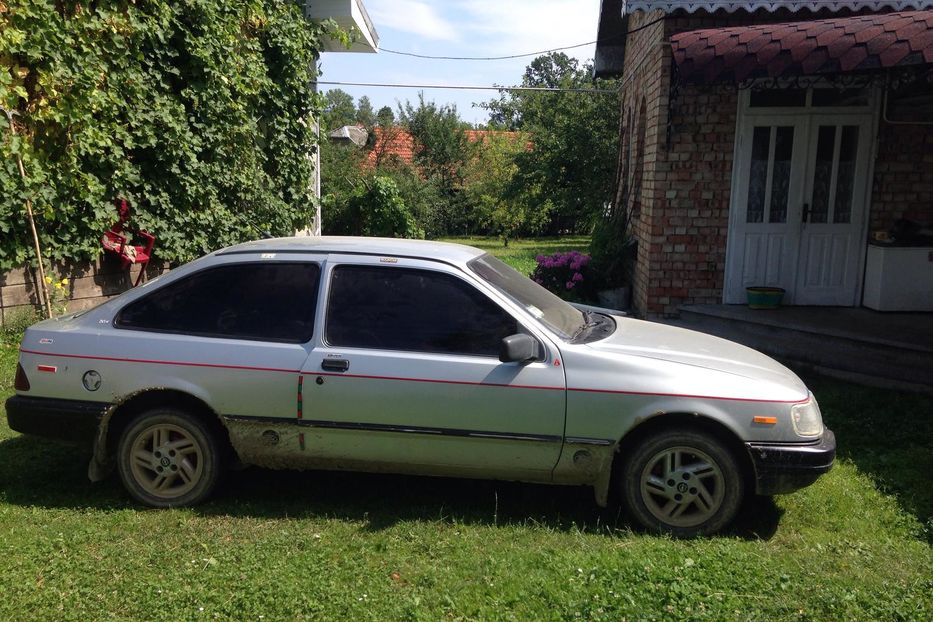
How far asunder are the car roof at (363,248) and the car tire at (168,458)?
1086 mm

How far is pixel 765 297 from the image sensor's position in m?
9.11

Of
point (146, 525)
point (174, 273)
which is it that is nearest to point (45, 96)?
point (174, 273)

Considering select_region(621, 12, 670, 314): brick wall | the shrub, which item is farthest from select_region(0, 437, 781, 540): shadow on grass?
the shrub

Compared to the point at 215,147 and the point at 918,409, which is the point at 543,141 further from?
the point at 918,409

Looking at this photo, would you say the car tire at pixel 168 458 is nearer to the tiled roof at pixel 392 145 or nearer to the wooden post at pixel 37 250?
the wooden post at pixel 37 250

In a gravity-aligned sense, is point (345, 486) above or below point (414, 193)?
below

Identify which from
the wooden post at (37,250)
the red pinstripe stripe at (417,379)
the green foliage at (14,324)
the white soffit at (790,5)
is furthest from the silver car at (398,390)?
the white soffit at (790,5)

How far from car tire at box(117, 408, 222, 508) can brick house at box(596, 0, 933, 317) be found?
632cm

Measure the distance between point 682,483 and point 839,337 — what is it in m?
4.39

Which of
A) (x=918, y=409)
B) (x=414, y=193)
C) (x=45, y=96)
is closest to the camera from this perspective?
(x=918, y=409)

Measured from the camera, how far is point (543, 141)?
22812mm

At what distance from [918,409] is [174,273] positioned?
6.03m

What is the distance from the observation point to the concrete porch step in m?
7.30

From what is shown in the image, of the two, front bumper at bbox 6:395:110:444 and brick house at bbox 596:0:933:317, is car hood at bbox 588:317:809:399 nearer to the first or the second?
front bumper at bbox 6:395:110:444
